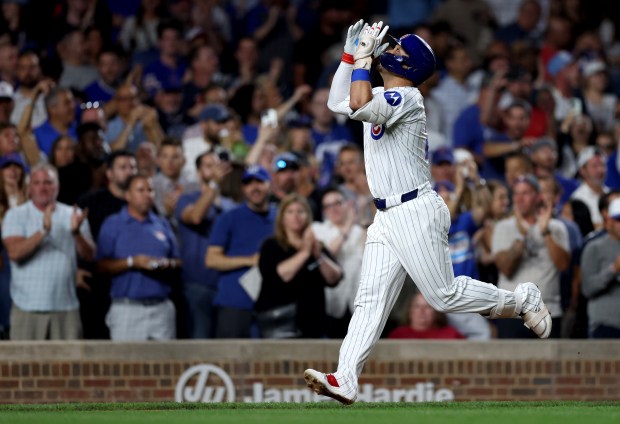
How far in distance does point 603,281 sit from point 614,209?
0.60m

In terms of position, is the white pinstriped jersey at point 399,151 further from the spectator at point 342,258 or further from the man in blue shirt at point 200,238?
Answer: the man in blue shirt at point 200,238

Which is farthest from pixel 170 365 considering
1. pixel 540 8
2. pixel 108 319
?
pixel 540 8

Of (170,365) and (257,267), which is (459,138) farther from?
(170,365)

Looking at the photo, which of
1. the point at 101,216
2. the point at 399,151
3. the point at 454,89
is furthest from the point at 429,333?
the point at 454,89

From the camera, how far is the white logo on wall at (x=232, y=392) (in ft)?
36.3

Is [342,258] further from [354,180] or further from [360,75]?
[360,75]

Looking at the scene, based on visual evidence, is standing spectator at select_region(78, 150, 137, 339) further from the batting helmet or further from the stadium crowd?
the batting helmet

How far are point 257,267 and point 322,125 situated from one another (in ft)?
11.8

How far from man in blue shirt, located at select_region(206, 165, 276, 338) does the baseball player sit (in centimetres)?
366

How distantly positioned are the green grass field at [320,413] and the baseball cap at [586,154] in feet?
15.2

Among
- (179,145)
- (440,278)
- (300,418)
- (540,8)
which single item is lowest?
(300,418)

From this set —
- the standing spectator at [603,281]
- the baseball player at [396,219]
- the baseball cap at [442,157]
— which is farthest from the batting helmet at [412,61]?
the baseball cap at [442,157]

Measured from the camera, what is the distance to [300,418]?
805 centimetres

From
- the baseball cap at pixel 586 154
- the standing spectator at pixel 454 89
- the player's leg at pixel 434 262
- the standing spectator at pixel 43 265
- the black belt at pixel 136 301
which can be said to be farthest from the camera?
the standing spectator at pixel 454 89
